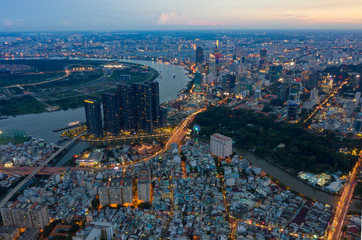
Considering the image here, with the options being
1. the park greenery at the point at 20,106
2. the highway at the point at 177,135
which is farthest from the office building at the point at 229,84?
the park greenery at the point at 20,106

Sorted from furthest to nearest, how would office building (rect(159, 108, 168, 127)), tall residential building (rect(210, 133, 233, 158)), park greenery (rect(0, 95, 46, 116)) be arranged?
park greenery (rect(0, 95, 46, 116)) → office building (rect(159, 108, 168, 127)) → tall residential building (rect(210, 133, 233, 158))

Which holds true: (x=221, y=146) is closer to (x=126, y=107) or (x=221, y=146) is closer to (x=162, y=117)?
(x=162, y=117)

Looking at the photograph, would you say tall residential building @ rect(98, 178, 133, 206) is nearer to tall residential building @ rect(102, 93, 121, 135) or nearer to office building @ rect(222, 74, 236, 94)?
tall residential building @ rect(102, 93, 121, 135)

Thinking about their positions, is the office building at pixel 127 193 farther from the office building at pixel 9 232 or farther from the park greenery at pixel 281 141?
the park greenery at pixel 281 141

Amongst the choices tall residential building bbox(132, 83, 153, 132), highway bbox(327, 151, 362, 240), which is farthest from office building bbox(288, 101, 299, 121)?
tall residential building bbox(132, 83, 153, 132)

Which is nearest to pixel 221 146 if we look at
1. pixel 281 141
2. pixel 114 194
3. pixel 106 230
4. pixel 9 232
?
pixel 281 141

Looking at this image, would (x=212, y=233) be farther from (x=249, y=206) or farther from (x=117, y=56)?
(x=117, y=56)

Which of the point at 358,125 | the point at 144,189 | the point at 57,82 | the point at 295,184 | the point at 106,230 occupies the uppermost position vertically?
the point at 57,82
